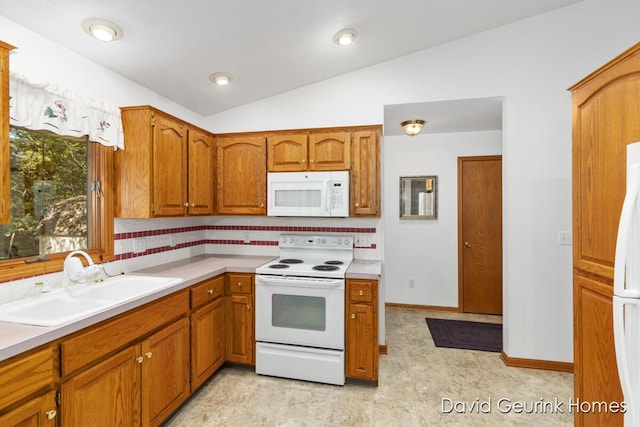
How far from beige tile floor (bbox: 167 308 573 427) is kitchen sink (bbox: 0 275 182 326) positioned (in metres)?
0.91

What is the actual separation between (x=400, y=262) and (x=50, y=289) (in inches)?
140

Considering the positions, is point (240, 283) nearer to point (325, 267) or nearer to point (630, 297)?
point (325, 267)

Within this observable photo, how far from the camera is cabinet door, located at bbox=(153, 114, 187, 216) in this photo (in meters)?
2.23

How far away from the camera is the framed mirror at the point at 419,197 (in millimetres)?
4000

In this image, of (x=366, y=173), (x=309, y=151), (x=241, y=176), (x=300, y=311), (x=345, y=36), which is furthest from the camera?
(x=241, y=176)

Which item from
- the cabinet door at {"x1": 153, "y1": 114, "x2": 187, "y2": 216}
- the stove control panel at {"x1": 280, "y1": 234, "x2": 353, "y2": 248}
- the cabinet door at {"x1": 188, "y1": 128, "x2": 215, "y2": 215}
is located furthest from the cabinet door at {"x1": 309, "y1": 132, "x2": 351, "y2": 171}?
the cabinet door at {"x1": 153, "y1": 114, "x2": 187, "y2": 216}

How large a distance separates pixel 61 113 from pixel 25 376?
140cm

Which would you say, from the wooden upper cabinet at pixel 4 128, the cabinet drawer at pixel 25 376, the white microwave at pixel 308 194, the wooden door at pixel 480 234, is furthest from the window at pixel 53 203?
the wooden door at pixel 480 234

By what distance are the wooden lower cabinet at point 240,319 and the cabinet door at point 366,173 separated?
113 cm

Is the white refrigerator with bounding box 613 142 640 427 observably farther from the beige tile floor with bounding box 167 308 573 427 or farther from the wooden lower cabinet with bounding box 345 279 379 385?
the wooden lower cabinet with bounding box 345 279 379 385

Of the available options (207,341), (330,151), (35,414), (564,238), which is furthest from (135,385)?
(564,238)

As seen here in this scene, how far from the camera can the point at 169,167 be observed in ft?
7.76

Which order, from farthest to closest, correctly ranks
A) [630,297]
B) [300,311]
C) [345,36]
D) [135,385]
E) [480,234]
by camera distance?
[480,234]
[300,311]
[345,36]
[135,385]
[630,297]

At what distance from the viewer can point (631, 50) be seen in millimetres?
1216
